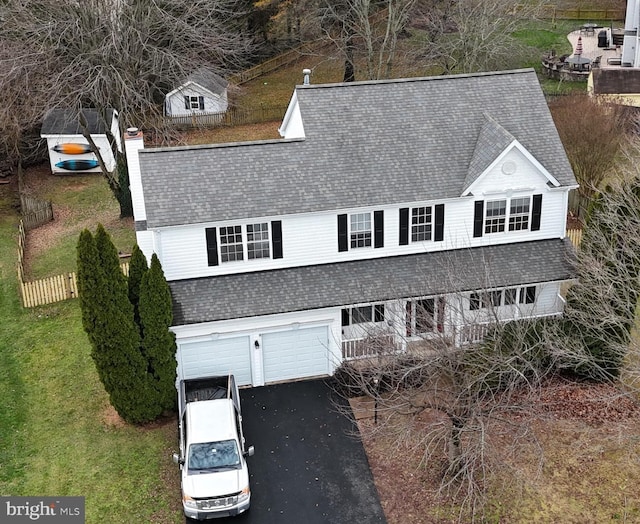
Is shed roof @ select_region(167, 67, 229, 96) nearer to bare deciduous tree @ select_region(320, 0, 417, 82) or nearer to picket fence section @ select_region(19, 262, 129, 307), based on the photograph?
bare deciduous tree @ select_region(320, 0, 417, 82)

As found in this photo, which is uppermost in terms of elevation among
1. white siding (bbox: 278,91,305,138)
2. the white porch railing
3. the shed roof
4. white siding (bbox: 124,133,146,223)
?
the shed roof

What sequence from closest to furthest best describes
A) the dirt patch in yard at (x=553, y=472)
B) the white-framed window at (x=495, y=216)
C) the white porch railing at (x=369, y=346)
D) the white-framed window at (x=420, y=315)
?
the dirt patch in yard at (x=553, y=472), the white porch railing at (x=369, y=346), the white-framed window at (x=420, y=315), the white-framed window at (x=495, y=216)

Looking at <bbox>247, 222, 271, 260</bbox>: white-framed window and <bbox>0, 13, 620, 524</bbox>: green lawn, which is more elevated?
<bbox>247, 222, 271, 260</bbox>: white-framed window

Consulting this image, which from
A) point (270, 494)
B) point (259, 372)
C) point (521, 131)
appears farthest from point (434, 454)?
point (521, 131)

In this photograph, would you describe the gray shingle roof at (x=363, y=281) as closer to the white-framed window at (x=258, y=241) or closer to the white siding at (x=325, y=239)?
the white siding at (x=325, y=239)

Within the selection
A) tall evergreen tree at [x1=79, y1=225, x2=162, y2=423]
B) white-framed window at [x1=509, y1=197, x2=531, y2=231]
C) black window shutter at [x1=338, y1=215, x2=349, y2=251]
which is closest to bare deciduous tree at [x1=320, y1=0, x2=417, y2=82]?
white-framed window at [x1=509, y1=197, x2=531, y2=231]

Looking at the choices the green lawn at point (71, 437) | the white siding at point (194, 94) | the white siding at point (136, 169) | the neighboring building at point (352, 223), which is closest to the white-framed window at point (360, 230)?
the neighboring building at point (352, 223)

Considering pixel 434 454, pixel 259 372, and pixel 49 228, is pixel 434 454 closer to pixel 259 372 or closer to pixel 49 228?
pixel 259 372
